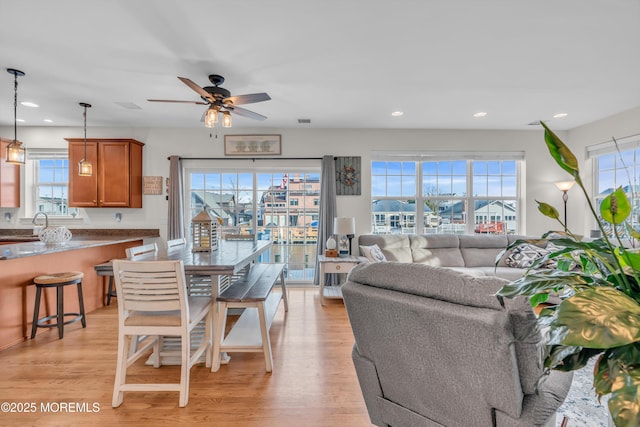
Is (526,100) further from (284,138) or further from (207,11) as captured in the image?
(207,11)

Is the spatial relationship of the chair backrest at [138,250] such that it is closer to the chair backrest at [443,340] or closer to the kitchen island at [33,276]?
the kitchen island at [33,276]

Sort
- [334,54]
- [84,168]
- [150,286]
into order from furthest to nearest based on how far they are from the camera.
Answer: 1. [84,168]
2. [334,54]
3. [150,286]

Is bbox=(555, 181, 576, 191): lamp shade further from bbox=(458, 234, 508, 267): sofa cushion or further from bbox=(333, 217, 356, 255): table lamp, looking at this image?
bbox=(333, 217, 356, 255): table lamp

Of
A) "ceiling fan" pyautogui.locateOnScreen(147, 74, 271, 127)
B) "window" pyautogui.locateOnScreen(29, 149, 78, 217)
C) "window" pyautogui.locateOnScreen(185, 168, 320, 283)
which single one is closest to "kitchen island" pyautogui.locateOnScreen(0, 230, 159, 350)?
"window" pyautogui.locateOnScreen(185, 168, 320, 283)

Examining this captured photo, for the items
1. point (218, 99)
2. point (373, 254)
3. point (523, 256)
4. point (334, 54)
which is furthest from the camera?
point (523, 256)

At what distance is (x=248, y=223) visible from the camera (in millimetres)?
4770

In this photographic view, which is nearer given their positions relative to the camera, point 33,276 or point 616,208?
point 616,208

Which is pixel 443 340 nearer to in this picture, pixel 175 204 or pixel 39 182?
pixel 175 204

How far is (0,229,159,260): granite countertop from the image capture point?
9.04 feet

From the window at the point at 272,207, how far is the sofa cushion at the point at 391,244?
2.91 feet

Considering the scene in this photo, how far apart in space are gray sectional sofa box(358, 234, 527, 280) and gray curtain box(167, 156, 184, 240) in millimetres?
2764

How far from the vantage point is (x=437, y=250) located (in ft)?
14.1

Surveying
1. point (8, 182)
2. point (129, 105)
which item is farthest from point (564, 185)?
point (8, 182)

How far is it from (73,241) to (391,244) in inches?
167
